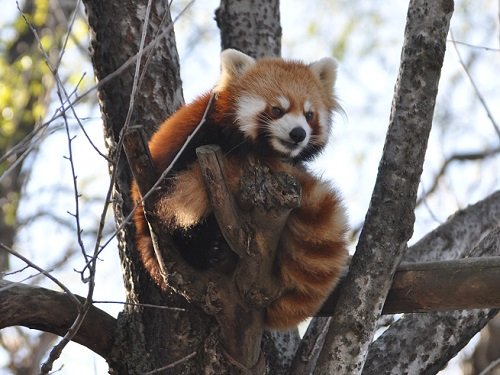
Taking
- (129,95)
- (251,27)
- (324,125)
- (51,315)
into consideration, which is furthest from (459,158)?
(51,315)

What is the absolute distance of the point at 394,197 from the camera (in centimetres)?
297

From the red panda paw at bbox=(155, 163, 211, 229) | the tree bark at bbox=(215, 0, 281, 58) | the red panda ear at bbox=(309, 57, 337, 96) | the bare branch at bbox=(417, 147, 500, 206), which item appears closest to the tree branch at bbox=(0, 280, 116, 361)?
the red panda paw at bbox=(155, 163, 211, 229)

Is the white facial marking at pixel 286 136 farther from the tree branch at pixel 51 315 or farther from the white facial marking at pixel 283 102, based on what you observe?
the tree branch at pixel 51 315

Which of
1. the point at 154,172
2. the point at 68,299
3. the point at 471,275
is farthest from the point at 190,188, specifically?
the point at 471,275

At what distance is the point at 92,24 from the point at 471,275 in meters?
2.23

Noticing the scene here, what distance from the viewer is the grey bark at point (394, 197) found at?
9.56 feet

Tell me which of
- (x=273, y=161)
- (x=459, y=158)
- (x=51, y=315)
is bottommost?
(x=51, y=315)

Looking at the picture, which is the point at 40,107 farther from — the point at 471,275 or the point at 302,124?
the point at 471,275

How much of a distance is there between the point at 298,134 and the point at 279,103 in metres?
0.27

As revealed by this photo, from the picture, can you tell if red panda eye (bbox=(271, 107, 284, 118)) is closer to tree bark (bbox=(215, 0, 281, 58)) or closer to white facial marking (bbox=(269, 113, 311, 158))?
white facial marking (bbox=(269, 113, 311, 158))

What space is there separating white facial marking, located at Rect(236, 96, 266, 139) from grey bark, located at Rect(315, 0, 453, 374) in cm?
76

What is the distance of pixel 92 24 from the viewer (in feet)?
12.9

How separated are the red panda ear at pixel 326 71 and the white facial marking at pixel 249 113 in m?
0.58

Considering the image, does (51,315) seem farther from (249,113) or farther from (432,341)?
(432,341)
